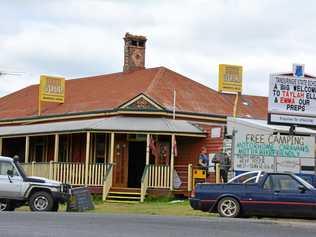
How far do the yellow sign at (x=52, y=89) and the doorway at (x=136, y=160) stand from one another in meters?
5.48

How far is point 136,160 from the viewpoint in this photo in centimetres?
3112

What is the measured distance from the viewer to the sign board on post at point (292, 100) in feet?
81.3

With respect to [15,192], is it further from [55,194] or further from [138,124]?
[138,124]

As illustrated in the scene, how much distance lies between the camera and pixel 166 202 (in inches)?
1064

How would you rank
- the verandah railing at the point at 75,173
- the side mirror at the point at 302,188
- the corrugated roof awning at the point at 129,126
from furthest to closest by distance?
the verandah railing at the point at 75,173, the corrugated roof awning at the point at 129,126, the side mirror at the point at 302,188

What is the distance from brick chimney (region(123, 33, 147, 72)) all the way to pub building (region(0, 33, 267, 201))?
58 mm

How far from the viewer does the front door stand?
30.5 meters

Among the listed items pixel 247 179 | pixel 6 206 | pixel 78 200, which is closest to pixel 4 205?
pixel 6 206

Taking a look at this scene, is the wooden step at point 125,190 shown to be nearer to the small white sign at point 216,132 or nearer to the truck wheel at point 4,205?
the small white sign at point 216,132

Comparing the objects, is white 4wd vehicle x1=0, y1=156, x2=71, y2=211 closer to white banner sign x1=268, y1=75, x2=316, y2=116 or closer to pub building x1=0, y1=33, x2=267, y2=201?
pub building x1=0, y1=33, x2=267, y2=201

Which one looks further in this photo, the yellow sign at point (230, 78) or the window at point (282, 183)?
the yellow sign at point (230, 78)

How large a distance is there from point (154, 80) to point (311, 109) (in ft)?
31.3

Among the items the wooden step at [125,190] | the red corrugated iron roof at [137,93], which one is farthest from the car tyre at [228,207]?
the red corrugated iron roof at [137,93]

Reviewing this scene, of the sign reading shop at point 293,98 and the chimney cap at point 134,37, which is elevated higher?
the chimney cap at point 134,37
